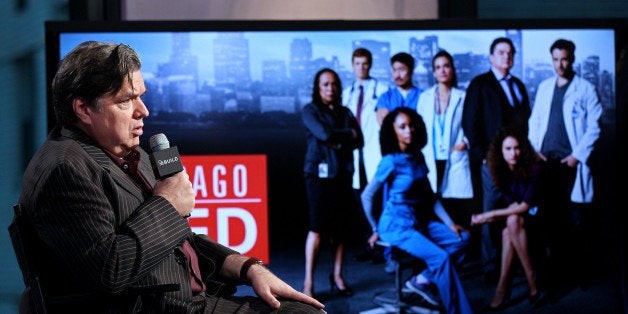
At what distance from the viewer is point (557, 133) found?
3.75 meters

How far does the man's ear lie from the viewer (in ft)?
6.40

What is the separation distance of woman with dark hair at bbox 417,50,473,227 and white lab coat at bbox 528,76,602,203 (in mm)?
352

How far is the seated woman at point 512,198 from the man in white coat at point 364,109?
21.4 inches

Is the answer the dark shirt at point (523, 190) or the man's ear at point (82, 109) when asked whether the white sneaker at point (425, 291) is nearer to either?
the dark shirt at point (523, 190)

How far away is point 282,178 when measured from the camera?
12.1ft

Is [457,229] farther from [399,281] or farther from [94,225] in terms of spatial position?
[94,225]

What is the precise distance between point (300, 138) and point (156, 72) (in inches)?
28.7

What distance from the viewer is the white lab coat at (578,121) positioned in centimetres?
374

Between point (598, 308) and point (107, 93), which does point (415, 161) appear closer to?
point (598, 308)

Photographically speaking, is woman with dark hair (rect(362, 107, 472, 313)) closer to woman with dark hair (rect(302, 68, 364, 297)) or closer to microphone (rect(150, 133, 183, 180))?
Result: woman with dark hair (rect(302, 68, 364, 297))

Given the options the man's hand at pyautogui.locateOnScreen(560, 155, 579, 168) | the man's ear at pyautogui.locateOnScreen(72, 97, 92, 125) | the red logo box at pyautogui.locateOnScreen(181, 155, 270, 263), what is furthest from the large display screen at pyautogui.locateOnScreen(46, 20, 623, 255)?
the man's ear at pyautogui.locateOnScreen(72, 97, 92, 125)

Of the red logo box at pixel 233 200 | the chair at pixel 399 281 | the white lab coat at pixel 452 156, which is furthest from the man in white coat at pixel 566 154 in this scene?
the red logo box at pixel 233 200

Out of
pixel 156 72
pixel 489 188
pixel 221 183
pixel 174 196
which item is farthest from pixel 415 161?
pixel 174 196

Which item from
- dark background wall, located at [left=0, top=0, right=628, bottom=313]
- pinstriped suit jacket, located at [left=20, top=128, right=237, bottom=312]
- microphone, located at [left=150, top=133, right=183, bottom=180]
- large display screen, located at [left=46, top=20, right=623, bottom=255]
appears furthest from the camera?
dark background wall, located at [left=0, top=0, right=628, bottom=313]
